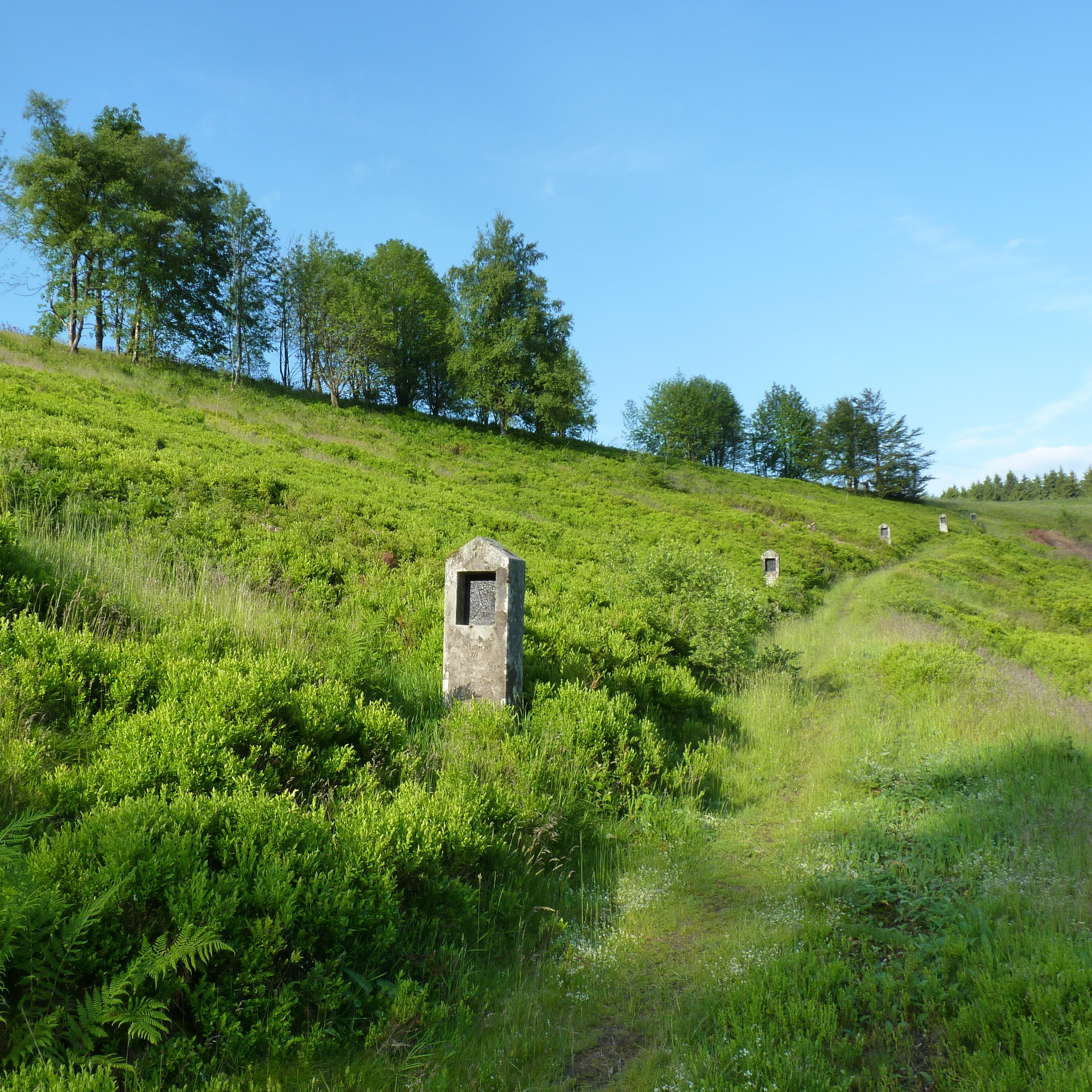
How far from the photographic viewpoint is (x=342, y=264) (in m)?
42.9

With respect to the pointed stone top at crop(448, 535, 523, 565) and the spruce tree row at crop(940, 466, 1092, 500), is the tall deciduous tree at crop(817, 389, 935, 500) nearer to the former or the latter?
the spruce tree row at crop(940, 466, 1092, 500)

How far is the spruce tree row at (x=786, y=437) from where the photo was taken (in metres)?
54.0

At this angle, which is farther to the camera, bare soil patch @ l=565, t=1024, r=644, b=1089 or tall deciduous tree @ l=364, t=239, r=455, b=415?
tall deciduous tree @ l=364, t=239, r=455, b=415

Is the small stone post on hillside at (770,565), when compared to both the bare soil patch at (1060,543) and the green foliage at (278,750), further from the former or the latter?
the bare soil patch at (1060,543)

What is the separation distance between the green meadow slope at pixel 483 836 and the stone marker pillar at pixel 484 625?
0.36 meters

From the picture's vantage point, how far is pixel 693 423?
64938 mm

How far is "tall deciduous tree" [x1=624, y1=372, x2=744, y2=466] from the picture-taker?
208 feet

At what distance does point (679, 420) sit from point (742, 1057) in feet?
207

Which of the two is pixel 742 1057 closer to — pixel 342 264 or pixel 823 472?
pixel 342 264

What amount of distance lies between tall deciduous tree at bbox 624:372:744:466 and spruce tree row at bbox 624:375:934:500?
0.31 ft

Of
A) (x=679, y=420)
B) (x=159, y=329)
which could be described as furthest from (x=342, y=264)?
(x=679, y=420)

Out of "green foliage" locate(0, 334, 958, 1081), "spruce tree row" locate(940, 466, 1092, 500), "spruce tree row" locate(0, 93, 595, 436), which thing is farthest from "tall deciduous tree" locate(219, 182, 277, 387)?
"spruce tree row" locate(940, 466, 1092, 500)

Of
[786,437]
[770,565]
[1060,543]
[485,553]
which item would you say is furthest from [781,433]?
[485,553]

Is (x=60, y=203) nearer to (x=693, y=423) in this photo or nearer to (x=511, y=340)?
(x=511, y=340)
